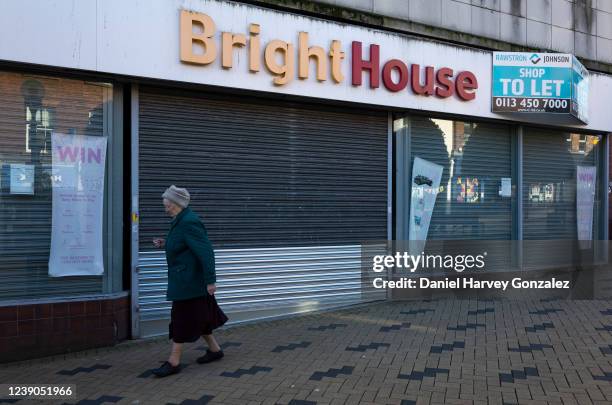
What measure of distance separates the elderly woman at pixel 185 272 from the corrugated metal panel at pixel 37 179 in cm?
161

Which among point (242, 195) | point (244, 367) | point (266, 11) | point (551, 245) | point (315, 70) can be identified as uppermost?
point (266, 11)

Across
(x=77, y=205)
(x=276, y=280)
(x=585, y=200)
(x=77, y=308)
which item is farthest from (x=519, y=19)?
(x=77, y=308)

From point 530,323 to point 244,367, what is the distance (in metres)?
3.65

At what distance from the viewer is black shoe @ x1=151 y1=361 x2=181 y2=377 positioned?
17.1ft

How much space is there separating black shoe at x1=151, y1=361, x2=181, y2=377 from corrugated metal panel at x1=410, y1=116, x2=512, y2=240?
5120 millimetres

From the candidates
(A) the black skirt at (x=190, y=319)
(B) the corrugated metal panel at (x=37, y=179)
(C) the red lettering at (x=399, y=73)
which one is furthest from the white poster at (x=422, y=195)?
(B) the corrugated metal panel at (x=37, y=179)

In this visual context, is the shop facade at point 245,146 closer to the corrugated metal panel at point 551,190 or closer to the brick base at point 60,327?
the brick base at point 60,327

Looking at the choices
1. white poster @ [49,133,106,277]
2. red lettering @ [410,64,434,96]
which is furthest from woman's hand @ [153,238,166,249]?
red lettering @ [410,64,434,96]

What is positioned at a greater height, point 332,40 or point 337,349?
point 332,40

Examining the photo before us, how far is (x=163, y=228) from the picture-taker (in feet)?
22.9

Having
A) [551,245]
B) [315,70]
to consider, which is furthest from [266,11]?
[551,245]

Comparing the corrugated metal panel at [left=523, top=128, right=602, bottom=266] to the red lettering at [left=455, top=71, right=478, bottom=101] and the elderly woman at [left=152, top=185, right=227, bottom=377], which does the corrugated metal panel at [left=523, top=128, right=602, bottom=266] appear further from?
the elderly woman at [left=152, top=185, right=227, bottom=377]

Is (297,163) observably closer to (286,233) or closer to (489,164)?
(286,233)

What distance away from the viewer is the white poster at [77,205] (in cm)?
624
